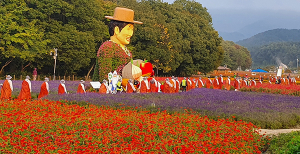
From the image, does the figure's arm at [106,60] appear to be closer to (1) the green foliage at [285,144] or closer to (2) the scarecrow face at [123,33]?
(2) the scarecrow face at [123,33]

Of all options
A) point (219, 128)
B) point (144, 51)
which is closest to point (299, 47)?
point (144, 51)

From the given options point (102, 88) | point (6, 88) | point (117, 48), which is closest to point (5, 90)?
point (6, 88)

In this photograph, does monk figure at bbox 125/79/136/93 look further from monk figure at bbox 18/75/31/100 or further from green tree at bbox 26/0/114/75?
green tree at bbox 26/0/114/75

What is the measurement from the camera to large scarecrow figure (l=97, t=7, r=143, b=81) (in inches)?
749

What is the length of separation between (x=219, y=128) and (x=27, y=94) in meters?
10.6

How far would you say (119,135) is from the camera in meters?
7.70

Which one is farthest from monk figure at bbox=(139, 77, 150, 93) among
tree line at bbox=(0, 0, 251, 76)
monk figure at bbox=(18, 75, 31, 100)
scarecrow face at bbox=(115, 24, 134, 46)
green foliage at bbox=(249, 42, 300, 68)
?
green foliage at bbox=(249, 42, 300, 68)

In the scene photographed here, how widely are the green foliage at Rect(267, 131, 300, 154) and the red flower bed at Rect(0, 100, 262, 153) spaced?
37 centimetres

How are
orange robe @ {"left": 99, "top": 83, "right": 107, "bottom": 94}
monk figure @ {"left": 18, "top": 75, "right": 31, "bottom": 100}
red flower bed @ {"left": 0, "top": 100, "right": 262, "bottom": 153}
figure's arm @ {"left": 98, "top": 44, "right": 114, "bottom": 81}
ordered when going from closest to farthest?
1. red flower bed @ {"left": 0, "top": 100, "right": 262, "bottom": 153}
2. monk figure @ {"left": 18, "top": 75, "right": 31, "bottom": 100}
3. orange robe @ {"left": 99, "top": 83, "right": 107, "bottom": 94}
4. figure's arm @ {"left": 98, "top": 44, "right": 114, "bottom": 81}

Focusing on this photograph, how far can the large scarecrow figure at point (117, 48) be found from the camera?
19016mm

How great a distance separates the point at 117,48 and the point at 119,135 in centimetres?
1208

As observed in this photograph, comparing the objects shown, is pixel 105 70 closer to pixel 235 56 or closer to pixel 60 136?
pixel 60 136

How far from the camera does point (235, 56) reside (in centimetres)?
10225

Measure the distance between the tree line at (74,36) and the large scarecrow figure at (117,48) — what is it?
43.1ft
